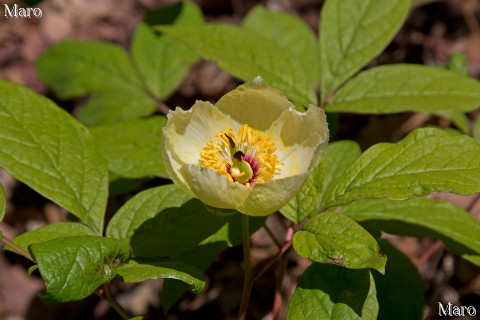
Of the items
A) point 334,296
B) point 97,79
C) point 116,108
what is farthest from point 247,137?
point 97,79

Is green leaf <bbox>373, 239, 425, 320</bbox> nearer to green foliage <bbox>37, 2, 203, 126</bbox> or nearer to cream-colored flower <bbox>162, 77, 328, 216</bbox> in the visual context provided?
cream-colored flower <bbox>162, 77, 328, 216</bbox>

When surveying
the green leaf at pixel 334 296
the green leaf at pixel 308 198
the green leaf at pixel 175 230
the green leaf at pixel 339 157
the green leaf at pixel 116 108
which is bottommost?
the green leaf at pixel 116 108

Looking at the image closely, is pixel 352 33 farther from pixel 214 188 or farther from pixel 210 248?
pixel 214 188

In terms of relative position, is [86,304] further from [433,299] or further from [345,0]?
[345,0]

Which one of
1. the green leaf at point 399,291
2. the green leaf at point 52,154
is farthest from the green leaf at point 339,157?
the green leaf at point 52,154

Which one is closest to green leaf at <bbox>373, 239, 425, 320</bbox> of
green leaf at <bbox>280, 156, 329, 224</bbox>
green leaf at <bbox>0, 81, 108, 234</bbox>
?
green leaf at <bbox>280, 156, 329, 224</bbox>

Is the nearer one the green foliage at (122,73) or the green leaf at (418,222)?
the green leaf at (418,222)

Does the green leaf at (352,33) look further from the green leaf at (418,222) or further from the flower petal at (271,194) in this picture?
the flower petal at (271,194)
